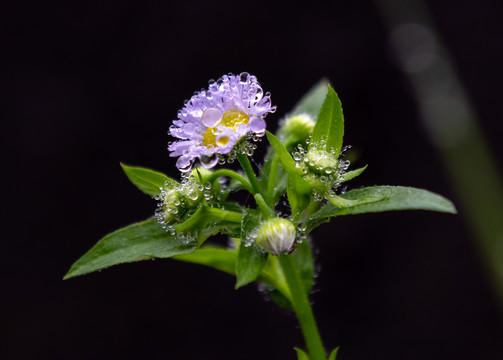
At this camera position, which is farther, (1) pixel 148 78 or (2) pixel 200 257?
(1) pixel 148 78

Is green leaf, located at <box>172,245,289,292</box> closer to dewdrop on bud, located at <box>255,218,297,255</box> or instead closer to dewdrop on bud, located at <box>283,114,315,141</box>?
dewdrop on bud, located at <box>255,218,297,255</box>

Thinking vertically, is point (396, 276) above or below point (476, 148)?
below

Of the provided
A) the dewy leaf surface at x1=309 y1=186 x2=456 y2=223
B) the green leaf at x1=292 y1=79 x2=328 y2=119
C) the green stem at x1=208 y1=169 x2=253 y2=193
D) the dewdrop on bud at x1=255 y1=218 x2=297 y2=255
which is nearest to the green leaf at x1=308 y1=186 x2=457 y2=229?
the dewy leaf surface at x1=309 y1=186 x2=456 y2=223

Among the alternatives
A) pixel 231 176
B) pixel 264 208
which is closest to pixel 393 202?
pixel 264 208

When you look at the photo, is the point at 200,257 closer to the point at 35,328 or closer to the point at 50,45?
the point at 35,328

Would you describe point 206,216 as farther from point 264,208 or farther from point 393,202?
point 393,202

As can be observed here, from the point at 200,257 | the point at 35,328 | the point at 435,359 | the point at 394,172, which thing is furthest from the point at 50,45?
the point at 435,359
